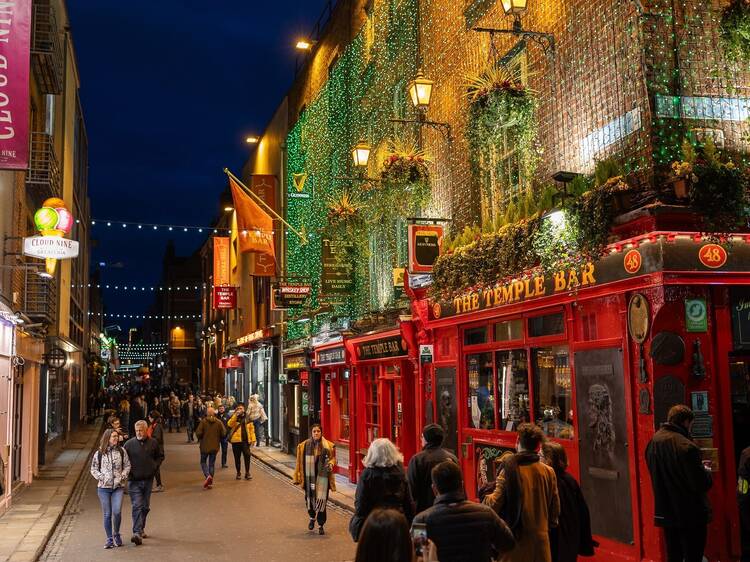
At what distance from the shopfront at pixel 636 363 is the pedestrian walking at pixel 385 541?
4.99 meters

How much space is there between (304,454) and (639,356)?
21.6 feet

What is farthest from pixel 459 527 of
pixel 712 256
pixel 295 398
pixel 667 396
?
pixel 295 398

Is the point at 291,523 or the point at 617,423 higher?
the point at 617,423

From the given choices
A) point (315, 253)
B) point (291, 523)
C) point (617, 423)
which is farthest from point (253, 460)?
point (617, 423)

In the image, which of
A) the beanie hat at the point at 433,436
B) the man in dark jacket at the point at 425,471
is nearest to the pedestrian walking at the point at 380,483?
the man in dark jacket at the point at 425,471

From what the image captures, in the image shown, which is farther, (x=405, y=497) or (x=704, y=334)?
(x=704, y=334)

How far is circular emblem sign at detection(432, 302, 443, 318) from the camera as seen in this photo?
1489 centimetres

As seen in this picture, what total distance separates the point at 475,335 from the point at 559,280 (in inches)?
147

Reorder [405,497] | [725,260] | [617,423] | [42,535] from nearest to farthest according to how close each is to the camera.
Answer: [405,497]
[725,260]
[617,423]
[42,535]

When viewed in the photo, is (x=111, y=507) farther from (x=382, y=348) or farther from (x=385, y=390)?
(x=385, y=390)

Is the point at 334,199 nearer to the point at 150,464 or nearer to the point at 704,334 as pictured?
the point at 150,464

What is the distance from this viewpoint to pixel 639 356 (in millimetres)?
9008

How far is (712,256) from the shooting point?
8.66m

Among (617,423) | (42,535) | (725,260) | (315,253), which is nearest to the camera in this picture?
(725,260)
